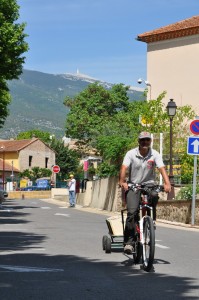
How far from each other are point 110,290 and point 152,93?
2044 inches

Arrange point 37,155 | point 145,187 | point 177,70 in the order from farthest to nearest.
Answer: point 37,155, point 177,70, point 145,187

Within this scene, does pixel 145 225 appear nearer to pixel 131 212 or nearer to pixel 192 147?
pixel 131 212

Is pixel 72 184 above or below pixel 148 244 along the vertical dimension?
above

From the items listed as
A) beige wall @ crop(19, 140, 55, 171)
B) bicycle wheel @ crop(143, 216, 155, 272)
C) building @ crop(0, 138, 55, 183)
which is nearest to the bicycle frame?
bicycle wheel @ crop(143, 216, 155, 272)

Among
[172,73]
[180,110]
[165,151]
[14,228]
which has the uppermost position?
[172,73]

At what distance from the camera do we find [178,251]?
1217 centimetres

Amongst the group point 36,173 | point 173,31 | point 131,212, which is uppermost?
point 173,31

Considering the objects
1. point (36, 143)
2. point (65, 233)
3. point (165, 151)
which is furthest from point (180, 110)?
point (36, 143)

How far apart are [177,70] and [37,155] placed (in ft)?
226

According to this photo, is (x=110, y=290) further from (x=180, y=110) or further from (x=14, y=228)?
(x=180, y=110)

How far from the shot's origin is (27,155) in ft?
399

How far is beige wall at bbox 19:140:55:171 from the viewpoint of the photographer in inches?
4783

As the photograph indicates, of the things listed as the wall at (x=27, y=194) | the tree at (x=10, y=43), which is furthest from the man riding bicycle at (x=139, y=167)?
the wall at (x=27, y=194)

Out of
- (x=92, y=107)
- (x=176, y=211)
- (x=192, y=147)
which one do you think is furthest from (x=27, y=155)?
(x=192, y=147)
